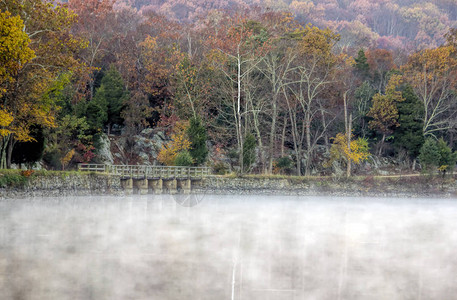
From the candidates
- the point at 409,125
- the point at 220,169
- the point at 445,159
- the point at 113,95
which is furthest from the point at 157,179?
the point at 409,125

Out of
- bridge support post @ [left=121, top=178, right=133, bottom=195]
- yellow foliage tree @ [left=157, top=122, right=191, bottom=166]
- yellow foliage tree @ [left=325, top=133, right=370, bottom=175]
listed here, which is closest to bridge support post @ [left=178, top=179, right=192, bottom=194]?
bridge support post @ [left=121, top=178, right=133, bottom=195]

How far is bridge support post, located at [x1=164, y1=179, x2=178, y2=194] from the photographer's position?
146 feet

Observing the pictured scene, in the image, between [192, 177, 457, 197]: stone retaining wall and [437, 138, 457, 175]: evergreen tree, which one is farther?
[437, 138, 457, 175]: evergreen tree

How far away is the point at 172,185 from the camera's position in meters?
44.5

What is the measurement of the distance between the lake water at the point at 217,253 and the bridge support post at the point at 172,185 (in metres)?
10.9

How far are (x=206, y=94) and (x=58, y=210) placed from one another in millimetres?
27310

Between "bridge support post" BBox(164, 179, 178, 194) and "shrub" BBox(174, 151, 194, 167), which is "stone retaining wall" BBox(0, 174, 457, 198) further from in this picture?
"shrub" BBox(174, 151, 194, 167)

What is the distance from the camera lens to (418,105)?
193 feet

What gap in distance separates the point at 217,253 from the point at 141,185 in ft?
85.2

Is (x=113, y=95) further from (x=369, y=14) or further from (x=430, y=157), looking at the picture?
(x=369, y=14)

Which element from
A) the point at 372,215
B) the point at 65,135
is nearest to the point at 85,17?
the point at 65,135

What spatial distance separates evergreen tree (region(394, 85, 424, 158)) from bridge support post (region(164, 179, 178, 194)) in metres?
27.0

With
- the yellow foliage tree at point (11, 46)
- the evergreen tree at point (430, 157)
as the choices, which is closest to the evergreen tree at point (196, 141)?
the yellow foliage tree at point (11, 46)

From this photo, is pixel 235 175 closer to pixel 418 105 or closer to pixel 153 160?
pixel 153 160
